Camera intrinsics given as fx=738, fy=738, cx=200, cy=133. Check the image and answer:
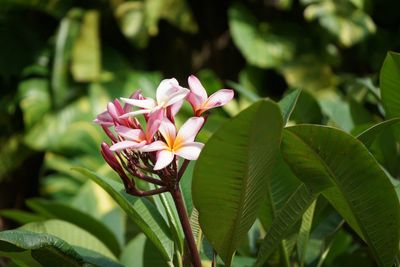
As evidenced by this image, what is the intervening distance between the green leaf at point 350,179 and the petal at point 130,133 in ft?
0.43

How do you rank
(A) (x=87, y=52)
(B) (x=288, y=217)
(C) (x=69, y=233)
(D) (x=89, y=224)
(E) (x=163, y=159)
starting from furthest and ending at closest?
(A) (x=87, y=52) → (D) (x=89, y=224) → (C) (x=69, y=233) → (B) (x=288, y=217) → (E) (x=163, y=159)

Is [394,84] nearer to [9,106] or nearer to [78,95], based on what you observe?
[78,95]

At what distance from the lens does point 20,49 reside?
3406 mm

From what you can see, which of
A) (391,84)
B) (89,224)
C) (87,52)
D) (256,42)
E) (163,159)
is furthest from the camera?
(256,42)

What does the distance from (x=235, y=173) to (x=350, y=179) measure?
12 centimetres

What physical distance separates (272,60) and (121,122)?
2.74m

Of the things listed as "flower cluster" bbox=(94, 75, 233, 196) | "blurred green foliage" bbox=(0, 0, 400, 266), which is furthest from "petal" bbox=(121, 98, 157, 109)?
→ "blurred green foliage" bbox=(0, 0, 400, 266)

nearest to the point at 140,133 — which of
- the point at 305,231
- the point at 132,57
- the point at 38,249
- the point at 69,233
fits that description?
the point at 38,249

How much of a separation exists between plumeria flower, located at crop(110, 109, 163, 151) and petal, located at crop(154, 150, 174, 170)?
2 cm

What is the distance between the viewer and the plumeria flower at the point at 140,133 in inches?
25.2

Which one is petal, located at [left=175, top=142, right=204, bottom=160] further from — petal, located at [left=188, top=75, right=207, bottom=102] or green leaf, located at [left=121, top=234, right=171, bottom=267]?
green leaf, located at [left=121, top=234, right=171, bottom=267]

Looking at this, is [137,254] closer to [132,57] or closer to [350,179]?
[350,179]

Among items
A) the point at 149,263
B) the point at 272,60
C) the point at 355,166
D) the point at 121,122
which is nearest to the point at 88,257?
the point at 149,263

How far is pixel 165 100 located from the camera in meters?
0.68
